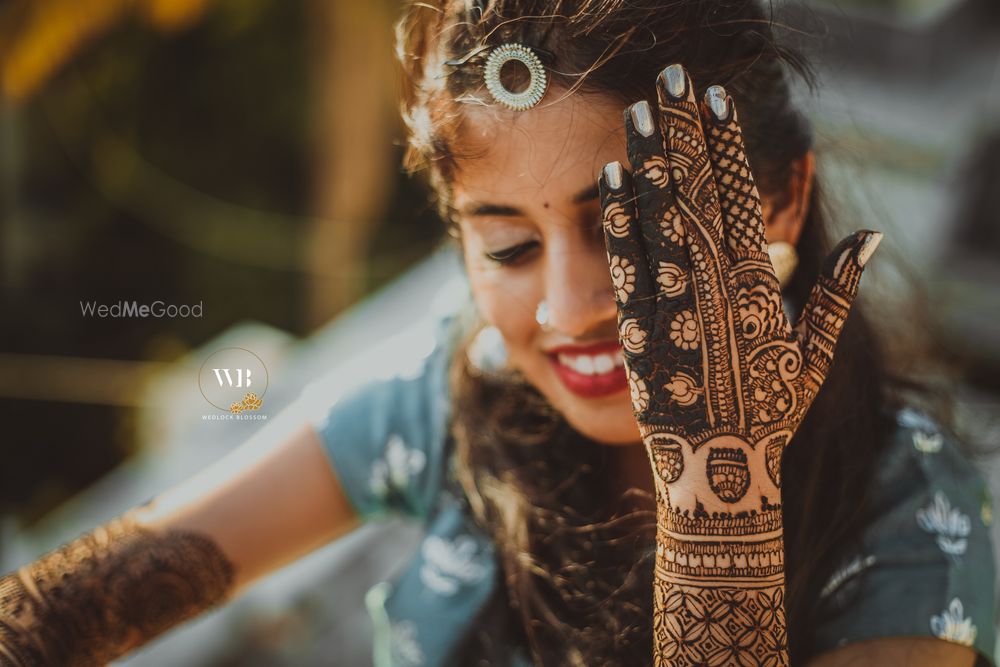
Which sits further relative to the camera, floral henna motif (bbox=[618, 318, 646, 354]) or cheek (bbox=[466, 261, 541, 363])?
cheek (bbox=[466, 261, 541, 363])

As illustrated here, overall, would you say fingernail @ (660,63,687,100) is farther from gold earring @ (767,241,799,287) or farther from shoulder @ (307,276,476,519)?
shoulder @ (307,276,476,519)

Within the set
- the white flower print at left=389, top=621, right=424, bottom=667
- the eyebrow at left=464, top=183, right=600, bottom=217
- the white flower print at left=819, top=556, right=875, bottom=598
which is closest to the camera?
the eyebrow at left=464, top=183, right=600, bottom=217

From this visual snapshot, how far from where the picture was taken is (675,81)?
76 centimetres

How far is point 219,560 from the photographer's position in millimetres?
1168

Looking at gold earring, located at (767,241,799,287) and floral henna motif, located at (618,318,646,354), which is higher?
gold earring, located at (767,241,799,287)

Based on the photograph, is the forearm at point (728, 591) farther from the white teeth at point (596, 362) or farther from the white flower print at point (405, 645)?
the white flower print at point (405, 645)

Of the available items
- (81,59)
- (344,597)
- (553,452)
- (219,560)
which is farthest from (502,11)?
(81,59)

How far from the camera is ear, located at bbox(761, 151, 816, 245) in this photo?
989 mm

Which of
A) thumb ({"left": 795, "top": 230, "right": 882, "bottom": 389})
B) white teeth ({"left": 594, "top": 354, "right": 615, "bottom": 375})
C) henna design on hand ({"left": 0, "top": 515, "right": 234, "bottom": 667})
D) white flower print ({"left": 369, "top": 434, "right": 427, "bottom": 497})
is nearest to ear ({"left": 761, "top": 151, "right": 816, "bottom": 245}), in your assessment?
thumb ({"left": 795, "top": 230, "right": 882, "bottom": 389})

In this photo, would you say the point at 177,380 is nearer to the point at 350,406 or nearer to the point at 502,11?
the point at 350,406

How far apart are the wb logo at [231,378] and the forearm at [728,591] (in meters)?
0.77

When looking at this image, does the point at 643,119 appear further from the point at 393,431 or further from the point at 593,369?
the point at 393,431

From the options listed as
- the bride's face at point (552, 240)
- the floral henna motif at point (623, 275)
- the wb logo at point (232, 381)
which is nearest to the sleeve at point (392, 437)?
the wb logo at point (232, 381)

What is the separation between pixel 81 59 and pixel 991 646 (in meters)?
2.73
